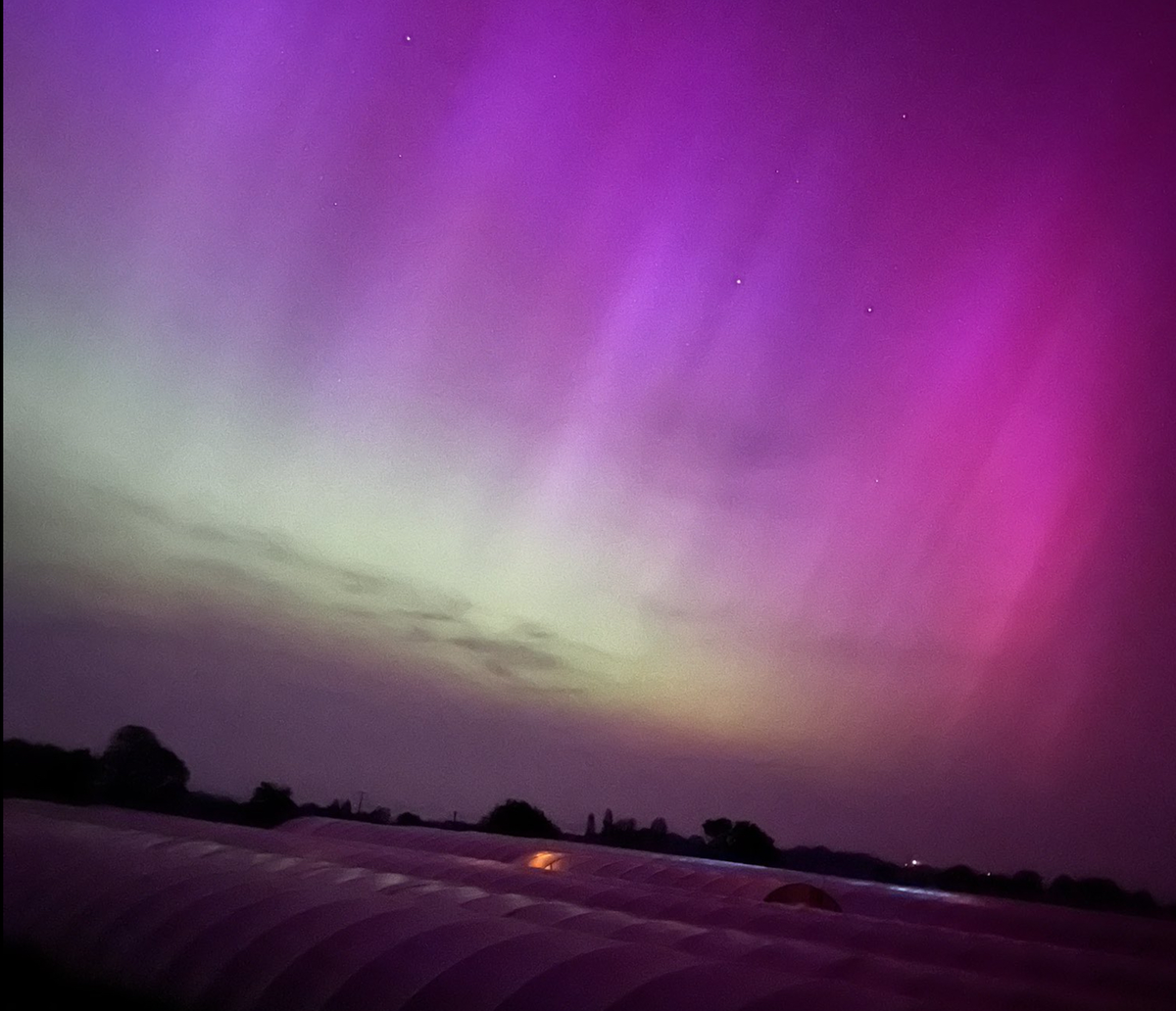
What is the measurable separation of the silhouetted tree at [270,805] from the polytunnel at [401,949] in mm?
31584

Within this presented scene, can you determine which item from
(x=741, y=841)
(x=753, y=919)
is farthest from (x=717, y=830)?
(x=753, y=919)

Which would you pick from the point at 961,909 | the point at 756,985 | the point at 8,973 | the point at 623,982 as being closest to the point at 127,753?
the point at 8,973

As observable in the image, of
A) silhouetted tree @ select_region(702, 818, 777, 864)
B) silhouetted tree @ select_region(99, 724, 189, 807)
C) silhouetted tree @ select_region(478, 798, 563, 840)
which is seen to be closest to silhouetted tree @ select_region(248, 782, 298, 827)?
silhouetted tree @ select_region(478, 798, 563, 840)

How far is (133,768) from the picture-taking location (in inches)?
262

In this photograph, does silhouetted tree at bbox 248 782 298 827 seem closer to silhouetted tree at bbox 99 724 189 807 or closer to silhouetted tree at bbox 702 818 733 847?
silhouetted tree at bbox 702 818 733 847

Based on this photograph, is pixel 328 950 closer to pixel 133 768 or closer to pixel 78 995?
pixel 78 995

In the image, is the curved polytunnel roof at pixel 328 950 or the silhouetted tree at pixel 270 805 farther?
the silhouetted tree at pixel 270 805

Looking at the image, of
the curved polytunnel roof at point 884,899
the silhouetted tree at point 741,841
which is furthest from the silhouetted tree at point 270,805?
the silhouetted tree at point 741,841

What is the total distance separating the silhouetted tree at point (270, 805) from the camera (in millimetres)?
44625

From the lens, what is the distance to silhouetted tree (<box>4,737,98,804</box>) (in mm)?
2791

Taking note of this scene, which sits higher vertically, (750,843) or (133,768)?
(133,768)

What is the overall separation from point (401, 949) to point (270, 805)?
3858cm

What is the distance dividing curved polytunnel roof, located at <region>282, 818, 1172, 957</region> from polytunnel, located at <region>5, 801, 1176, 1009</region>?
1026 centimetres

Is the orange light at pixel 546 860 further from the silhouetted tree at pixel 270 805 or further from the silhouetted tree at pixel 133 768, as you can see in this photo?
the silhouetted tree at pixel 133 768
